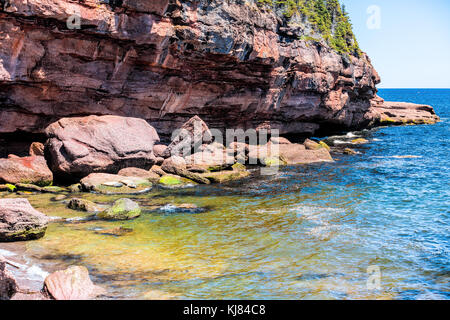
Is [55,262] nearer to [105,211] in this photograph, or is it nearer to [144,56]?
[105,211]

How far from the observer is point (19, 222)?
51.6 feet

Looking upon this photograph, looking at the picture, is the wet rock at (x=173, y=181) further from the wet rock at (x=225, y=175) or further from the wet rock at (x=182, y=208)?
the wet rock at (x=182, y=208)

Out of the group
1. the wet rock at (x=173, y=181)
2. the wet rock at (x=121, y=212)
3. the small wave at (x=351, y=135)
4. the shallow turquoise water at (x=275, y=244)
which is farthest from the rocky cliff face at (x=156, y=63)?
the small wave at (x=351, y=135)

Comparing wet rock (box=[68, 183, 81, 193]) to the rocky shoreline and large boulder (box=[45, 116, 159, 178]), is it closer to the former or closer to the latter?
the rocky shoreline

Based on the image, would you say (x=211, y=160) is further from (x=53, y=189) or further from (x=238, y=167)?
(x=53, y=189)

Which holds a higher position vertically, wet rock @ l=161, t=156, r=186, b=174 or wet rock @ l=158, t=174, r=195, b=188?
wet rock @ l=161, t=156, r=186, b=174

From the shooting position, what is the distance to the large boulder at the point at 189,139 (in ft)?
108

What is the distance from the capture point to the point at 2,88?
26172mm

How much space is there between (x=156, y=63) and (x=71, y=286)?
23.0 m

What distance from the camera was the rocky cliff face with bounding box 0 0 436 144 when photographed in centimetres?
2570

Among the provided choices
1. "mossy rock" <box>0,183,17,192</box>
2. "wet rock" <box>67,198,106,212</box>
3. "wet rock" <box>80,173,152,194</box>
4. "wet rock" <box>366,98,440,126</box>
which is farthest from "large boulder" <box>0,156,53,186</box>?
"wet rock" <box>366,98,440,126</box>

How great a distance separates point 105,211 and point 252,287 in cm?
985

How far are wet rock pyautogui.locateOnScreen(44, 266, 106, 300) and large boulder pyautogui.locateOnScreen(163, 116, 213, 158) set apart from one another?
21238mm
